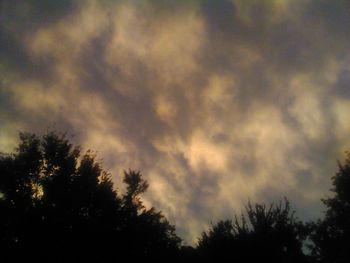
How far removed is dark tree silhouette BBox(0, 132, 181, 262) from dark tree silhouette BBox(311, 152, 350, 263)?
1423 cm

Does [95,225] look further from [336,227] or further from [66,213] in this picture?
[336,227]

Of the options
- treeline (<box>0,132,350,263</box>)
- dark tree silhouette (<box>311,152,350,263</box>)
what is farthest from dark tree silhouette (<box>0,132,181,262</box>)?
dark tree silhouette (<box>311,152,350,263</box>)

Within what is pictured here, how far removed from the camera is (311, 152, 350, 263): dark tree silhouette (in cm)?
2722

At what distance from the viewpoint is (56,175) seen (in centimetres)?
2883

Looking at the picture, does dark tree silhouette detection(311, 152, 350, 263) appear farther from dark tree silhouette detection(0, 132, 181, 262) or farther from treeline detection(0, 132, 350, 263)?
dark tree silhouette detection(0, 132, 181, 262)

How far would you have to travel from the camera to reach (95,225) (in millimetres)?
28234

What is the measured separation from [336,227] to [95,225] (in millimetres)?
21179

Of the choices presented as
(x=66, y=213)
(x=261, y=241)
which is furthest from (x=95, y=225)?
(x=261, y=241)

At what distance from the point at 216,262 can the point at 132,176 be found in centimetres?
Result: 1253


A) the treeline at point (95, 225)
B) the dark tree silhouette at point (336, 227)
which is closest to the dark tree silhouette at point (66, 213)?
the treeline at point (95, 225)

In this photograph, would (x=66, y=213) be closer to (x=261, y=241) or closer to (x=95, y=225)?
(x=95, y=225)

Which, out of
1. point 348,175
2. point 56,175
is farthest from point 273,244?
point 56,175

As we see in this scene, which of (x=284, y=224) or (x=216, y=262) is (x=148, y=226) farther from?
(x=284, y=224)

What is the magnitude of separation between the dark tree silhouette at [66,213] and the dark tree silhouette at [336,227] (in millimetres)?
14228
